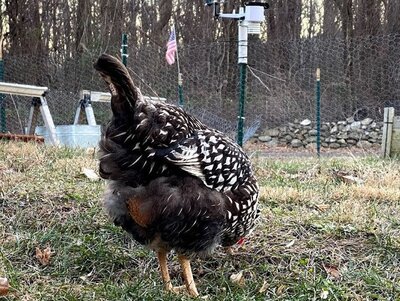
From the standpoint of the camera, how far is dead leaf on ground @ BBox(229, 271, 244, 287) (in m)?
2.64

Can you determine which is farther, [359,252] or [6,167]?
[6,167]

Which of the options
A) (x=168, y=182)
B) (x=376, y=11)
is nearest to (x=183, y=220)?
(x=168, y=182)

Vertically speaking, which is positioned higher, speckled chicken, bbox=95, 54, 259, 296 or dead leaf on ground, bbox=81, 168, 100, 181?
speckled chicken, bbox=95, 54, 259, 296

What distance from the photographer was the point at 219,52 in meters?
11.4

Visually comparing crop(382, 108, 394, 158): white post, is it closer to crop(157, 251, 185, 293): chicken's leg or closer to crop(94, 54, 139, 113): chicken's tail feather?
crop(157, 251, 185, 293): chicken's leg

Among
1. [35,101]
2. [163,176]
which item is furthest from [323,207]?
[35,101]

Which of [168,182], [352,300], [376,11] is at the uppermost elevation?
[376,11]

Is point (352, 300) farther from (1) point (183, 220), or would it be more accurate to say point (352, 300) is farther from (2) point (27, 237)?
(2) point (27, 237)

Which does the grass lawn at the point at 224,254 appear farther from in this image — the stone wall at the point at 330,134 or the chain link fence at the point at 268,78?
the stone wall at the point at 330,134

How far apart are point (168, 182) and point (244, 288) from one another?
0.68 meters

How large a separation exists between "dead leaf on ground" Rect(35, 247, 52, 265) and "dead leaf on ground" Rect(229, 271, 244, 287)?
3.15ft

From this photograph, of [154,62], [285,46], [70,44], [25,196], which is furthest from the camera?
[70,44]

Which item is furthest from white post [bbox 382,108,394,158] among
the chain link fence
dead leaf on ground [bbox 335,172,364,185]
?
the chain link fence

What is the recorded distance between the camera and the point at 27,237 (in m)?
3.03
